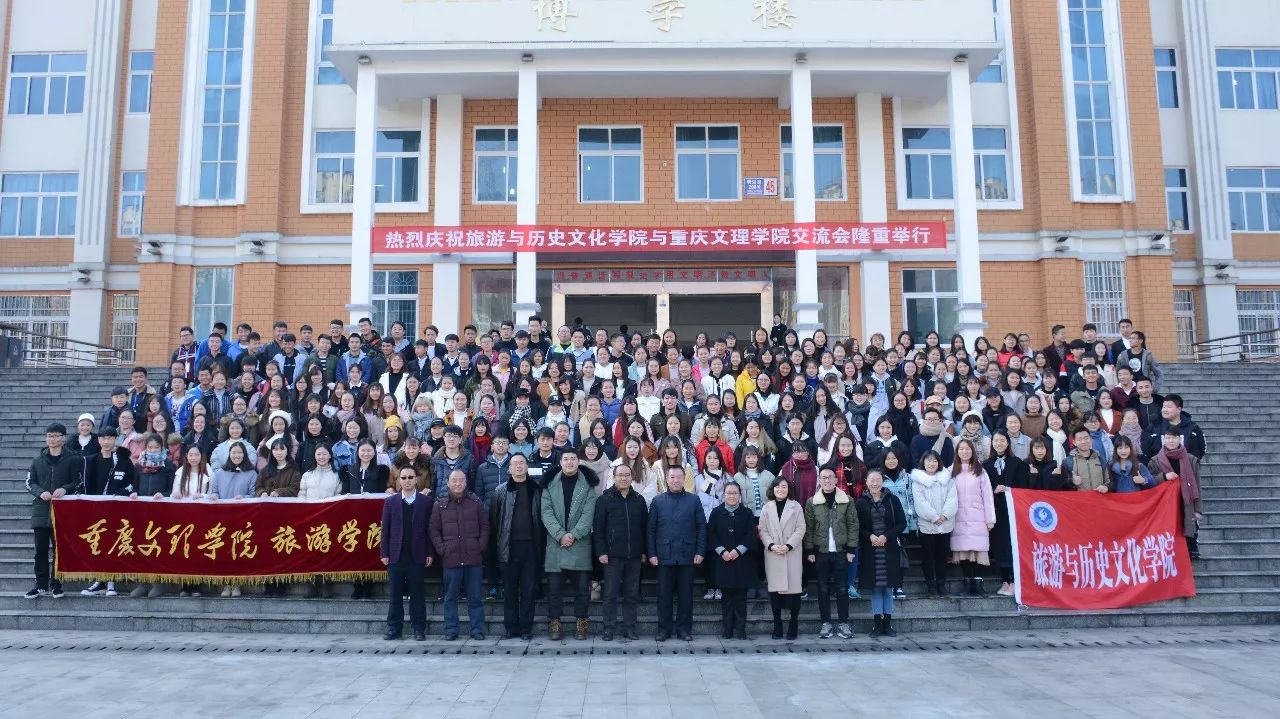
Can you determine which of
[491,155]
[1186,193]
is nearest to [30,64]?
[491,155]

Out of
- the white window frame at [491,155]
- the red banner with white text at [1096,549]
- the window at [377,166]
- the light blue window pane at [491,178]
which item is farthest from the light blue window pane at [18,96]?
the red banner with white text at [1096,549]

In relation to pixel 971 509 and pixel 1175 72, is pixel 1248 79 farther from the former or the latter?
pixel 971 509

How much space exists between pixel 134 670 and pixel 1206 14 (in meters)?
23.2

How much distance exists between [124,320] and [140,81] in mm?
5261

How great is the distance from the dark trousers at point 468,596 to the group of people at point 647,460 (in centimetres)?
2

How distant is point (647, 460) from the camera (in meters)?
8.65

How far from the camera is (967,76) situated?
51.4ft

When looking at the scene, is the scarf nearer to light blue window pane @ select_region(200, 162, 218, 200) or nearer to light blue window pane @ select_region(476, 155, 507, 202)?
light blue window pane @ select_region(476, 155, 507, 202)

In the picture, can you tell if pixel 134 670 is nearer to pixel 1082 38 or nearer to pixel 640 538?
pixel 640 538

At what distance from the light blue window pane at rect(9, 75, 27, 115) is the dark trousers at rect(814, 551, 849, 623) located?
20604 mm

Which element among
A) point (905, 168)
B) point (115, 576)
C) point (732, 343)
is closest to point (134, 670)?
point (115, 576)

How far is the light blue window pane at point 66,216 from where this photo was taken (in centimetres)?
2019

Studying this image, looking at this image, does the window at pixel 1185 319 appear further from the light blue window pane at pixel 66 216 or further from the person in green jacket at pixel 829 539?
the light blue window pane at pixel 66 216

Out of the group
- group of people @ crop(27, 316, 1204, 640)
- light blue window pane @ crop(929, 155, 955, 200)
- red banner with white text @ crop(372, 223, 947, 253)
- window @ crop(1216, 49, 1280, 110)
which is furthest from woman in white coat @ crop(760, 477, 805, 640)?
window @ crop(1216, 49, 1280, 110)
